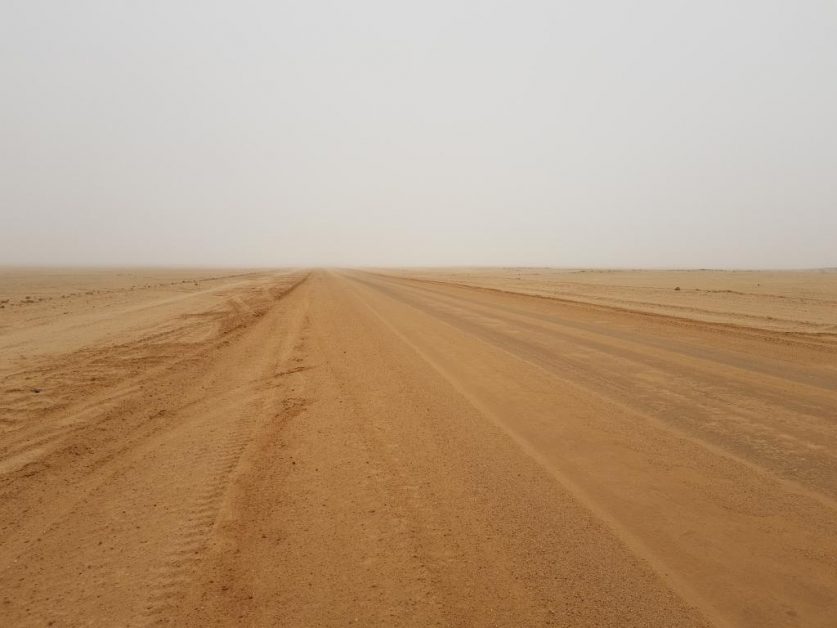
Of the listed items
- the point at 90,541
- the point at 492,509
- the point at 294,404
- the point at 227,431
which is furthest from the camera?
the point at 294,404

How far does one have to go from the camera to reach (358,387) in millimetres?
6855

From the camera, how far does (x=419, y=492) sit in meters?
3.67

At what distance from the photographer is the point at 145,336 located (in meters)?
11.3

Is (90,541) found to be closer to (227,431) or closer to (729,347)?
(227,431)

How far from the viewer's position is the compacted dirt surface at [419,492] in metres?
2.52

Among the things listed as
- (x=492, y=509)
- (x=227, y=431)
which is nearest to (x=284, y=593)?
(x=492, y=509)

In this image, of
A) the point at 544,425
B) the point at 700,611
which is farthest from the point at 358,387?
the point at 700,611

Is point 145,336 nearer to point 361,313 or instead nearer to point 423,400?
point 361,313

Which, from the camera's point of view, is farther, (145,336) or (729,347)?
(145,336)

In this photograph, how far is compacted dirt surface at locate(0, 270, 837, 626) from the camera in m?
2.52

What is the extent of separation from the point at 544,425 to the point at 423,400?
1600 millimetres

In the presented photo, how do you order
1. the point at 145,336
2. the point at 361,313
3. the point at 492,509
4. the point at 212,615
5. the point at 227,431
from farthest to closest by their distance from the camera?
the point at 361,313, the point at 145,336, the point at 227,431, the point at 492,509, the point at 212,615

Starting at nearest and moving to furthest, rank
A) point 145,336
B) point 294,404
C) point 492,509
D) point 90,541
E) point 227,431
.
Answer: point 90,541 < point 492,509 < point 227,431 < point 294,404 < point 145,336

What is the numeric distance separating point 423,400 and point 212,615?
3.95 metres
